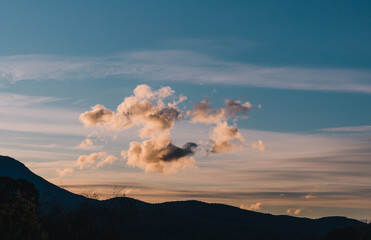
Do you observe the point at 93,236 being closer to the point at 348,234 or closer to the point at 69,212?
the point at 69,212

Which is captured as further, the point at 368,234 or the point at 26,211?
the point at 368,234

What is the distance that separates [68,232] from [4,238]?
43499mm

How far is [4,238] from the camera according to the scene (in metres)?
79.9

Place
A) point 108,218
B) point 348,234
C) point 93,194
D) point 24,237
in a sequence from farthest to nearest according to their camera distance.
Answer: point 348,234 → point 108,218 → point 93,194 → point 24,237

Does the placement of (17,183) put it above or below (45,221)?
above

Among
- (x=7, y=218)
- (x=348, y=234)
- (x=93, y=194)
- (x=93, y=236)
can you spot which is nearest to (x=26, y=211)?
(x=7, y=218)

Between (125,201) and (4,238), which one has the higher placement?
(125,201)

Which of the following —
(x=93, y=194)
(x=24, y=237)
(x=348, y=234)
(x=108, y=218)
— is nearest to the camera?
(x=24, y=237)

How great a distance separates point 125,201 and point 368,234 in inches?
2966

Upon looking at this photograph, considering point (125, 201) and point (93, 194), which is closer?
point (93, 194)

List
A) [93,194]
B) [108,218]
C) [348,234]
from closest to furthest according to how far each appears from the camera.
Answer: [93,194], [108,218], [348,234]

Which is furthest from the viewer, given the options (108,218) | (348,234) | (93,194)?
(348,234)

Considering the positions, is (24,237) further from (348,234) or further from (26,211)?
(348,234)

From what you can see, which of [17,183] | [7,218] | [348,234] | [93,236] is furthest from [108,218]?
[348,234]
